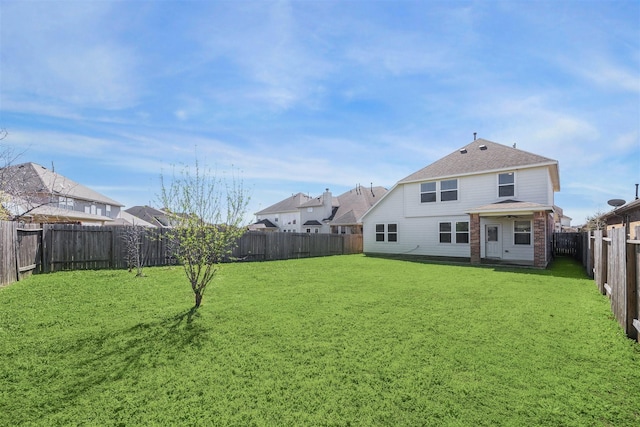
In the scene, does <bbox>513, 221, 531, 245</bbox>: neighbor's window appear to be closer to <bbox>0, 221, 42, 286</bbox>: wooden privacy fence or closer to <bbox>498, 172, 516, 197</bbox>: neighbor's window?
<bbox>498, 172, 516, 197</bbox>: neighbor's window

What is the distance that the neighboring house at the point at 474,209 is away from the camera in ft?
47.6

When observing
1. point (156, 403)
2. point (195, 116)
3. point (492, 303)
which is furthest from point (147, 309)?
point (195, 116)

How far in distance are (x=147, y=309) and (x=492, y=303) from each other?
23.9 ft

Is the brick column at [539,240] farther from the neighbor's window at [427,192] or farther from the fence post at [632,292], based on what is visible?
the fence post at [632,292]

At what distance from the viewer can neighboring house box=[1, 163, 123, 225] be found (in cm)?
1322

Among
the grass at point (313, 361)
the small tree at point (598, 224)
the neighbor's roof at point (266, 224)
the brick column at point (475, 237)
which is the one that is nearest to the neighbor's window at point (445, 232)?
the brick column at point (475, 237)

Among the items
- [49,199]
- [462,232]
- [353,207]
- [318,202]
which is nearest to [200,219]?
[462,232]

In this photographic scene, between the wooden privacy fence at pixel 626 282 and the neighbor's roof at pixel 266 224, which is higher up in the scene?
the neighbor's roof at pixel 266 224

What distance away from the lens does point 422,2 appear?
7.95 metres

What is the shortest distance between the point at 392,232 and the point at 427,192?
366 cm

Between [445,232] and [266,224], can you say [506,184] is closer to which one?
[445,232]

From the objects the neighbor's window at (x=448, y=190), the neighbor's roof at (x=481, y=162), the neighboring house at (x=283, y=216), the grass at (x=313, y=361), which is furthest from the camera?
the neighboring house at (x=283, y=216)

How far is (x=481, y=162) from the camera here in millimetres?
16750

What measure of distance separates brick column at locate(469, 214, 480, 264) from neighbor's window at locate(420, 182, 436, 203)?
3.74 meters
